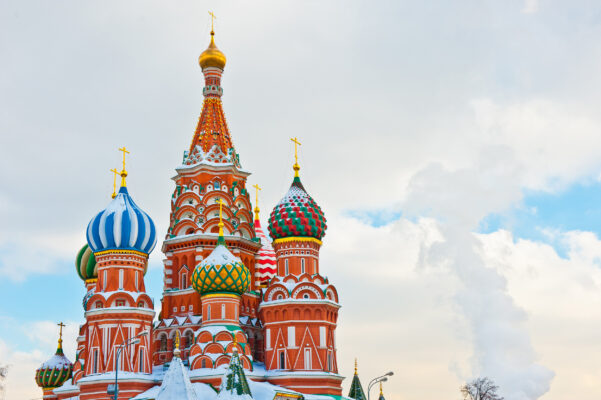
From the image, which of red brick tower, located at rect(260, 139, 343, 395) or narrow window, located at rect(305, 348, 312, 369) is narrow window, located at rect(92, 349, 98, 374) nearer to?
red brick tower, located at rect(260, 139, 343, 395)

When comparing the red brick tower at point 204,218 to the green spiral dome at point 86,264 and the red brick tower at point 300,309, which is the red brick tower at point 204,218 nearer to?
the red brick tower at point 300,309

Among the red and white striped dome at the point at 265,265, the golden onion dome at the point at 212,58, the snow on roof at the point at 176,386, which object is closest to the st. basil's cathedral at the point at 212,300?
the red and white striped dome at the point at 265,265

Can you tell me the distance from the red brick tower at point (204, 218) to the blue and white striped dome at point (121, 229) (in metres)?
3.27

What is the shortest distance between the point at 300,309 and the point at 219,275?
4.39 metres

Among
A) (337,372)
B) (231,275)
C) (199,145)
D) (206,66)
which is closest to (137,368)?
(231,275)

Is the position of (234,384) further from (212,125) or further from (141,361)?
(212,125)

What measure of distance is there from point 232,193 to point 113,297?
29.9 feet

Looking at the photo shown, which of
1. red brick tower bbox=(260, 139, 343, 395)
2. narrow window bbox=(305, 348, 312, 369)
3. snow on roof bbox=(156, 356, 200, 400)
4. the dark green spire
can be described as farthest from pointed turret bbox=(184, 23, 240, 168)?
snow on roof bbox=(156, 356, 200, 400)

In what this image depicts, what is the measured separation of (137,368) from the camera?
41875 mm

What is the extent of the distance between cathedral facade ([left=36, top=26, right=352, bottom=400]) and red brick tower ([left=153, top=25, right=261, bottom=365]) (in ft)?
0.20

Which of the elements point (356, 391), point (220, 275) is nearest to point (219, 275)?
point (220, 275)

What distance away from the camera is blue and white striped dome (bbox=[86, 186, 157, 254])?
140 feet

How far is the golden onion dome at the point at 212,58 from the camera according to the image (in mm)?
50125

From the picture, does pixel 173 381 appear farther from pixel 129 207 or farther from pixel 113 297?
pixel 129 207
